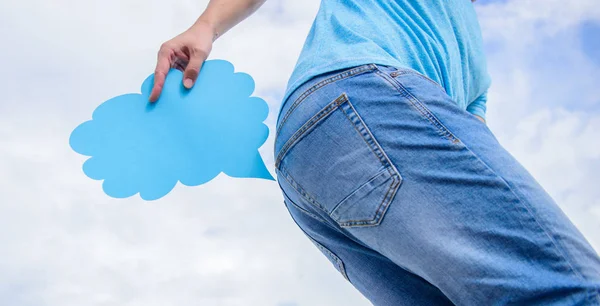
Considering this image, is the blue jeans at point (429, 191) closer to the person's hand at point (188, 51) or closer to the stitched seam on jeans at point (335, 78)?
the stitched seam on jeans at point (335, 78)

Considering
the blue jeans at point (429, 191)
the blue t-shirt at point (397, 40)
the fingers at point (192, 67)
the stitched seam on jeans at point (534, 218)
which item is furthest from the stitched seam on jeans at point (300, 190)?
the fingers at point (192, 67)

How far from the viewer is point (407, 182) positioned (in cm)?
75

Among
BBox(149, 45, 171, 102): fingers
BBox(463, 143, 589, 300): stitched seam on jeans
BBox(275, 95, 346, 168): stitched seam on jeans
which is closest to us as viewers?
BBox(463, 143, 589, 300): stitched seam on jeans

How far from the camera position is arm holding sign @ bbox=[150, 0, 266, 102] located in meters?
1.18

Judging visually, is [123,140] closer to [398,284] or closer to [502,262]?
[398,284]

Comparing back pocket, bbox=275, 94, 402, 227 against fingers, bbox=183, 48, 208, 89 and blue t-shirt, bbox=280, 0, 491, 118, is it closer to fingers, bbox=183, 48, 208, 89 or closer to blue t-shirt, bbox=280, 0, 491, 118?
blue t-shirt, bbox=280, 0, 491, 118

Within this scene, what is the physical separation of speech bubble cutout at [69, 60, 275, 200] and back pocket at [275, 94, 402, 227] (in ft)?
1.13

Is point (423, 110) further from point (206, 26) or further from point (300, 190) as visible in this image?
point (206, 26)

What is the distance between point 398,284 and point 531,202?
10.7 inches

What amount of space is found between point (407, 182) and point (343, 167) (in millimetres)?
90

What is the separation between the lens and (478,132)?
31.2 inches

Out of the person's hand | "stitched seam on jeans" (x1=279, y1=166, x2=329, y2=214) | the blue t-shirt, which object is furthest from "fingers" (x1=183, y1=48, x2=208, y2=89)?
"stitched seam on jeans" (x1=279, y1=166, x2=329, y2=214)

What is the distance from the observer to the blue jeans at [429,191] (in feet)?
2.30

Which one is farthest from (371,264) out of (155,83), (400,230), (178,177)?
(155,83)
